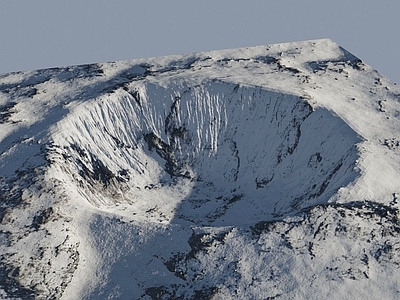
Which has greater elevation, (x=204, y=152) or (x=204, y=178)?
(x=204, y=152)

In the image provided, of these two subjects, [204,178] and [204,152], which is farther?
[204,152]

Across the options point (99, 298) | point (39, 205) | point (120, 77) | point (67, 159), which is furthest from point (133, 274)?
point (120, 77)

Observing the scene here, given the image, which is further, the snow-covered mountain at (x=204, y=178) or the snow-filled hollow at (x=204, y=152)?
the snow-filled hollow at (x=204, y=152)

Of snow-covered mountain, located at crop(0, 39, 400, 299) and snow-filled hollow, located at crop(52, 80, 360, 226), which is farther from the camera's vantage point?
snow-filled hollow, located at crop(52, 80, 360, 226)
